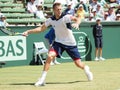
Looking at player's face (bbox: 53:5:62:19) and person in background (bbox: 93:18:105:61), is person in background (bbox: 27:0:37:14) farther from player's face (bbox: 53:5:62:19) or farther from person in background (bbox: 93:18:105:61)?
player's face (bbox: 53:5:62:19)

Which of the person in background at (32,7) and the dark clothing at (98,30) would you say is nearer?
the dark clothing at (98,30)

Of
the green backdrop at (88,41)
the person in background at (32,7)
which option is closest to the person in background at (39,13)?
the person in background at (32,7)

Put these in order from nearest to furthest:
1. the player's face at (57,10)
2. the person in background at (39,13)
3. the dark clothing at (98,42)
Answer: the player's face at (57,10)
the dark clothing at (98,42)
the person in background at (39,13)

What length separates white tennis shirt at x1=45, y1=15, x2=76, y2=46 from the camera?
10734 mm

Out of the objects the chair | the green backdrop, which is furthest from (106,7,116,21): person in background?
the chair

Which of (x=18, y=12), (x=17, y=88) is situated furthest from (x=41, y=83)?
(x=18, y=12)

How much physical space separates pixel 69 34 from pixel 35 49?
24.4ft

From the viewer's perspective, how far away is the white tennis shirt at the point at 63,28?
35.2 ft

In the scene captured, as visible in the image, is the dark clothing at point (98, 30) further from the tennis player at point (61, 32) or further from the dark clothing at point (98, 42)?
the tennis player at point (61, 32)

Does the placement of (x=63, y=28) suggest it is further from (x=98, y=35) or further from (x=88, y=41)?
(x=88, y=41)

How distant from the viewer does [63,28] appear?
10844mm

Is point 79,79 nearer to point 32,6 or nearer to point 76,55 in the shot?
point 76,55

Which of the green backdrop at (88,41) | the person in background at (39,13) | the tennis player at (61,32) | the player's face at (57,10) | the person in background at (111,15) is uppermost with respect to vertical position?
the player's face at (57,10)

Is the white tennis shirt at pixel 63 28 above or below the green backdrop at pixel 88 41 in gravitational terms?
above
